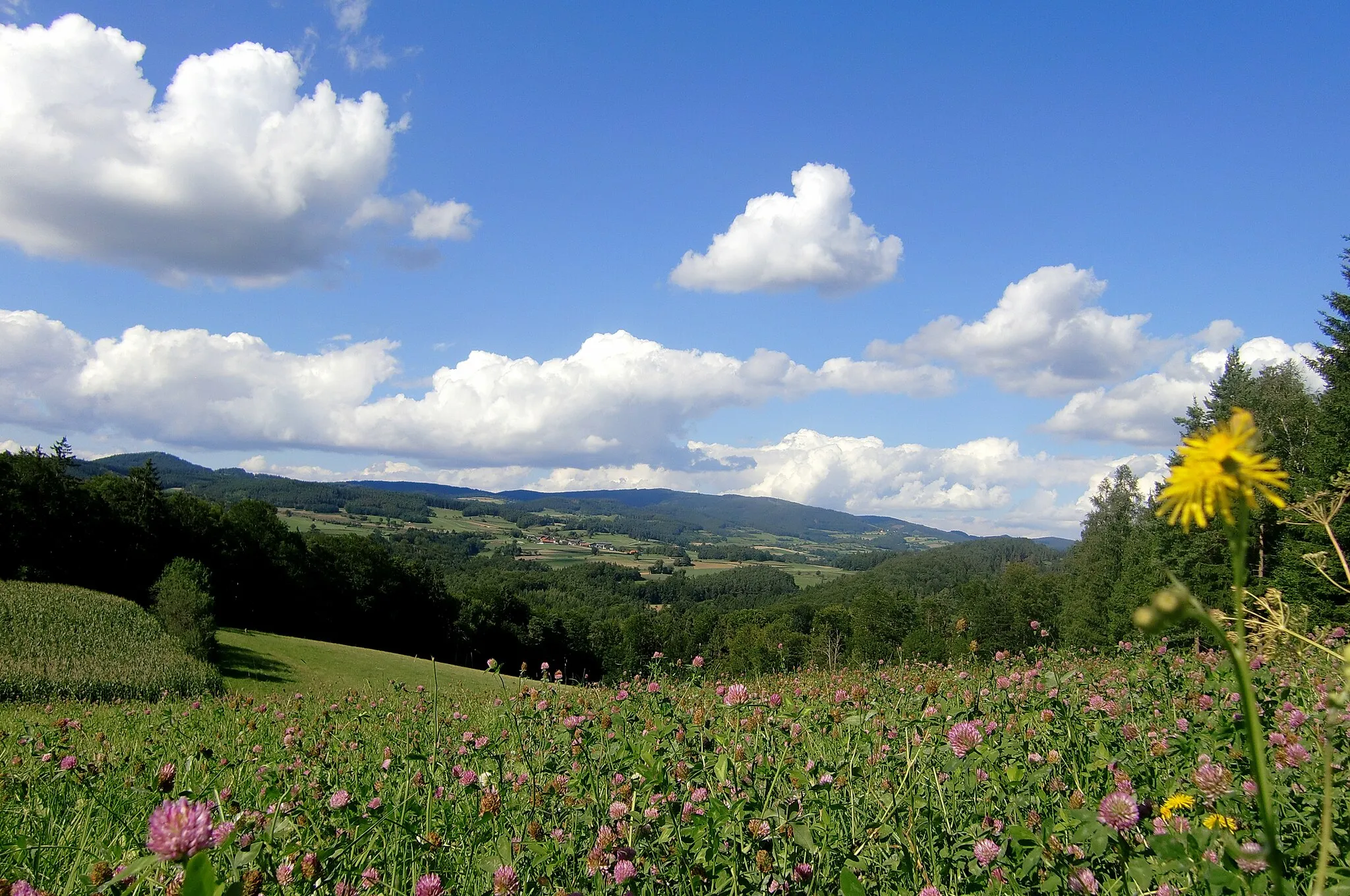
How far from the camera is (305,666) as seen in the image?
28.1 m

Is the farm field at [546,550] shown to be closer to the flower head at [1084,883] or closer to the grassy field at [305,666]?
the grassy field at [305,666]

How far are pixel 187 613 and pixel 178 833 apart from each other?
33952 mm

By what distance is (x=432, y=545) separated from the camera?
148 metres

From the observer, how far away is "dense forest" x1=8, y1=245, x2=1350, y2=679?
81.9ft

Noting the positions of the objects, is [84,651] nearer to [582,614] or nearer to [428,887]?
[428,887]

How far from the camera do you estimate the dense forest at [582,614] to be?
25.0m

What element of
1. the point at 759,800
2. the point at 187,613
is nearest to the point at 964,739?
the point at 759,800

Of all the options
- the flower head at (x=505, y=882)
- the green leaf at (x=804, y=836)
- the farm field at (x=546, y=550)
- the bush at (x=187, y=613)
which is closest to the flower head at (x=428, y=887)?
the flower head at (x=505, y=882)

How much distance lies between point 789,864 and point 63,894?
7.63ft

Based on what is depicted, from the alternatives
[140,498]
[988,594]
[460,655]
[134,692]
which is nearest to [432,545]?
[460,655]

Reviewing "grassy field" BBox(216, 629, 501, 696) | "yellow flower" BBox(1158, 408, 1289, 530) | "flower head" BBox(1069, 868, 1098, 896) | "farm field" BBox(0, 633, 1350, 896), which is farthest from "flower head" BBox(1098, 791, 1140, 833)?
→ "grassy field" BBox(216, 629, 501, 696)

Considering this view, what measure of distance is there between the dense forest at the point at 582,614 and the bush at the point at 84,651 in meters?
7.87

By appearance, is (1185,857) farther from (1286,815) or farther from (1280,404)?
(1280,404)

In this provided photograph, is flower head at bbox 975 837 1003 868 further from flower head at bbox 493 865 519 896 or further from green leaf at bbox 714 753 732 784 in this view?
flower head at bbox 493 865 519 896
